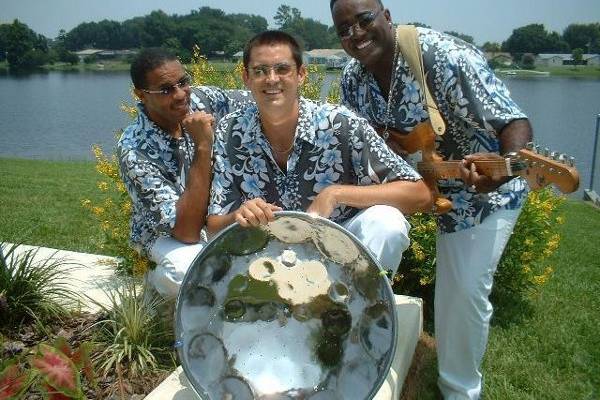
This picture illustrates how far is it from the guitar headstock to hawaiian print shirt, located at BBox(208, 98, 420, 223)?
0.39 m

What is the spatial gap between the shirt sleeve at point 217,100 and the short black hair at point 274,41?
0.73 m

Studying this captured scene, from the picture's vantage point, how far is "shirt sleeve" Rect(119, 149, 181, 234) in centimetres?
262

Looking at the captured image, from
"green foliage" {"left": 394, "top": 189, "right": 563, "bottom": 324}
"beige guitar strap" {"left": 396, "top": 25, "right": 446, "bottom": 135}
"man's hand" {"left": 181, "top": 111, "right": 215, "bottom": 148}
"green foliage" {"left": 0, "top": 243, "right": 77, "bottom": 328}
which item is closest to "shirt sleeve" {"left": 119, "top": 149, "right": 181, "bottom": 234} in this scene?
"man's hand" {"left": 181, "top": 111, "right": 215, "bottom": 148}

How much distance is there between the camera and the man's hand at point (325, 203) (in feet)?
6.83

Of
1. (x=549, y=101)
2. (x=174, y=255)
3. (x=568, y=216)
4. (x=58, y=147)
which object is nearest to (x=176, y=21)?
(x=549, y=101)

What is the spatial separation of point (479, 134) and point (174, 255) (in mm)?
1450

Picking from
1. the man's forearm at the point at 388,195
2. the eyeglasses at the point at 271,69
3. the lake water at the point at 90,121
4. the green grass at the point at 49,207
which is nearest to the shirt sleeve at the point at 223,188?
the eyeglasses at the point at 271,69

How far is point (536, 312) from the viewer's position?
12.8 feet

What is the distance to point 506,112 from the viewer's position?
2217 mm

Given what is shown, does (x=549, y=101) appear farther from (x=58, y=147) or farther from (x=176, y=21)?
(x=176, y=21)

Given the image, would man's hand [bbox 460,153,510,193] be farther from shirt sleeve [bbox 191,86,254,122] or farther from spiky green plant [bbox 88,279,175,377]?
spiky green plant [bbox 88,279,175,377]

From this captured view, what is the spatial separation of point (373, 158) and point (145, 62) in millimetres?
1197

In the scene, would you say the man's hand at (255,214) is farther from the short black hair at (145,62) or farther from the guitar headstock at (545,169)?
the short black hair at (145,62)

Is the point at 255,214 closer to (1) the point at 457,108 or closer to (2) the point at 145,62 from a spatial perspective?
(1) the point at 457,108
